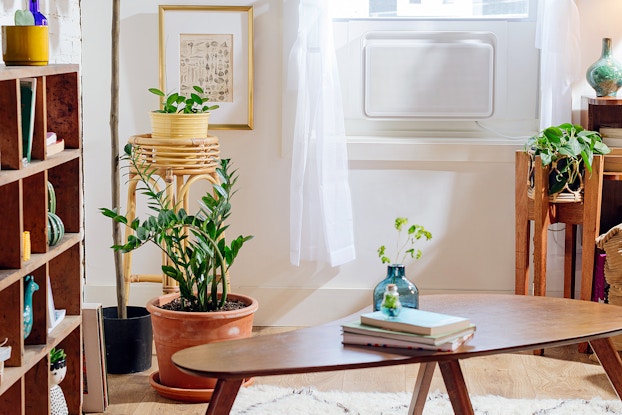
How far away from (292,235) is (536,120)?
1.29m

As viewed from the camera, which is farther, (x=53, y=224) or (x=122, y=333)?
(x=122, y=333)

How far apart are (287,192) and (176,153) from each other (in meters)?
0.83

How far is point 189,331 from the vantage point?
3375mm

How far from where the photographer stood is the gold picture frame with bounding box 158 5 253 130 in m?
4.39

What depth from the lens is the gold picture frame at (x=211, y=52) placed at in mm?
4391

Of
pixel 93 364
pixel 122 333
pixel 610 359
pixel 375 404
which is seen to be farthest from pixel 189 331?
pixel 610 359

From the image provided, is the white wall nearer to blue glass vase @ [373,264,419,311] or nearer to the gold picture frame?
the gold picture frame

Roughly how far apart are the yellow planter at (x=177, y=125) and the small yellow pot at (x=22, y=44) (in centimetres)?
116

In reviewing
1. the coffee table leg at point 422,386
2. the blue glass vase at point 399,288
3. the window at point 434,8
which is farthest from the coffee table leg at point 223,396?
the window at point 434,8

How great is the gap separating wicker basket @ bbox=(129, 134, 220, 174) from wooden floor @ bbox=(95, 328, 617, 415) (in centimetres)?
83

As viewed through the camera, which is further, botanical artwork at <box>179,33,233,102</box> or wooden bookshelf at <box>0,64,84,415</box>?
botanical artwork at <box>179,33,233,102</box>

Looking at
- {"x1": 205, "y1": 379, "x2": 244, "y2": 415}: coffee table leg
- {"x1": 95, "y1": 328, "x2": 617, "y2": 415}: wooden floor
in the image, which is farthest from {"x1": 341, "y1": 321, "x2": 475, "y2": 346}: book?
{"x1": 95, "y1": 328, "x2": 617, "y2": 415}: wooden floor

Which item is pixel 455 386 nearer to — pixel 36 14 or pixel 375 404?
pixel 375 404

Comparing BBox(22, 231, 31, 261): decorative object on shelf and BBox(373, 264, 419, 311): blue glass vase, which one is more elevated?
BBox(22, 231, 31, 261): decorative object on shelf
